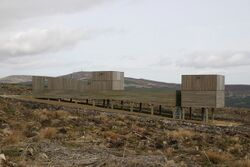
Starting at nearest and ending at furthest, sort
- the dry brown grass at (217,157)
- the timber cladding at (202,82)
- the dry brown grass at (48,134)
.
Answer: the dry brown grass at (217,157) → the dry brown grass at (48,134) → the timber cladding at (202,82)

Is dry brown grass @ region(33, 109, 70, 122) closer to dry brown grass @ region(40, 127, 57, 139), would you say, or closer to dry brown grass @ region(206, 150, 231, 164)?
dry brown grass @ region(40, 127, 57, 139)

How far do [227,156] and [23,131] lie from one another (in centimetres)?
907

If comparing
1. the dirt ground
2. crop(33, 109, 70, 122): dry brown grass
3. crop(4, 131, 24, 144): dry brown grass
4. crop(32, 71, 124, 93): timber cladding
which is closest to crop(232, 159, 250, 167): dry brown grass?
the dirt ground

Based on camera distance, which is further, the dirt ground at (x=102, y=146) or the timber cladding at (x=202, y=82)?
the timber cladding at (x=202, y=82)

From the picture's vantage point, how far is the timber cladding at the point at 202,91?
34.1m

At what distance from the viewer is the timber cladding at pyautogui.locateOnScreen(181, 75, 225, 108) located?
34125mm

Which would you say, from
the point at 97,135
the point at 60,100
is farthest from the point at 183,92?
the point at 97,135

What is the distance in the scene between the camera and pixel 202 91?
34469 millimetres

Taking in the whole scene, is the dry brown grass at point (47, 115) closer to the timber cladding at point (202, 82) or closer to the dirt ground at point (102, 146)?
the dirt ground at point (102, 146)

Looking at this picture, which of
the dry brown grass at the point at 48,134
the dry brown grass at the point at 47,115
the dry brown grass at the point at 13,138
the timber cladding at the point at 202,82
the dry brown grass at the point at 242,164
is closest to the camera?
the dry brown grass at the point at 242,164

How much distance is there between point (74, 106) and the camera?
121 ft

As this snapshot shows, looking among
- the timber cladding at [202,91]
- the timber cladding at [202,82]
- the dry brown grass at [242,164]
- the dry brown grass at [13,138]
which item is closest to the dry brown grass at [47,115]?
the dry brown grass at [13,138]

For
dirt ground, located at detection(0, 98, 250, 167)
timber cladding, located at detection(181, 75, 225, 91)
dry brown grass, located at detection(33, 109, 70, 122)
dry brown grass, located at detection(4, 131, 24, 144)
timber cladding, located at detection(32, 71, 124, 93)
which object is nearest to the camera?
dirt ground, located at detection(0, 98, 250, 167)

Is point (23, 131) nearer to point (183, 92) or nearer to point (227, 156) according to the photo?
point (227, 156)
